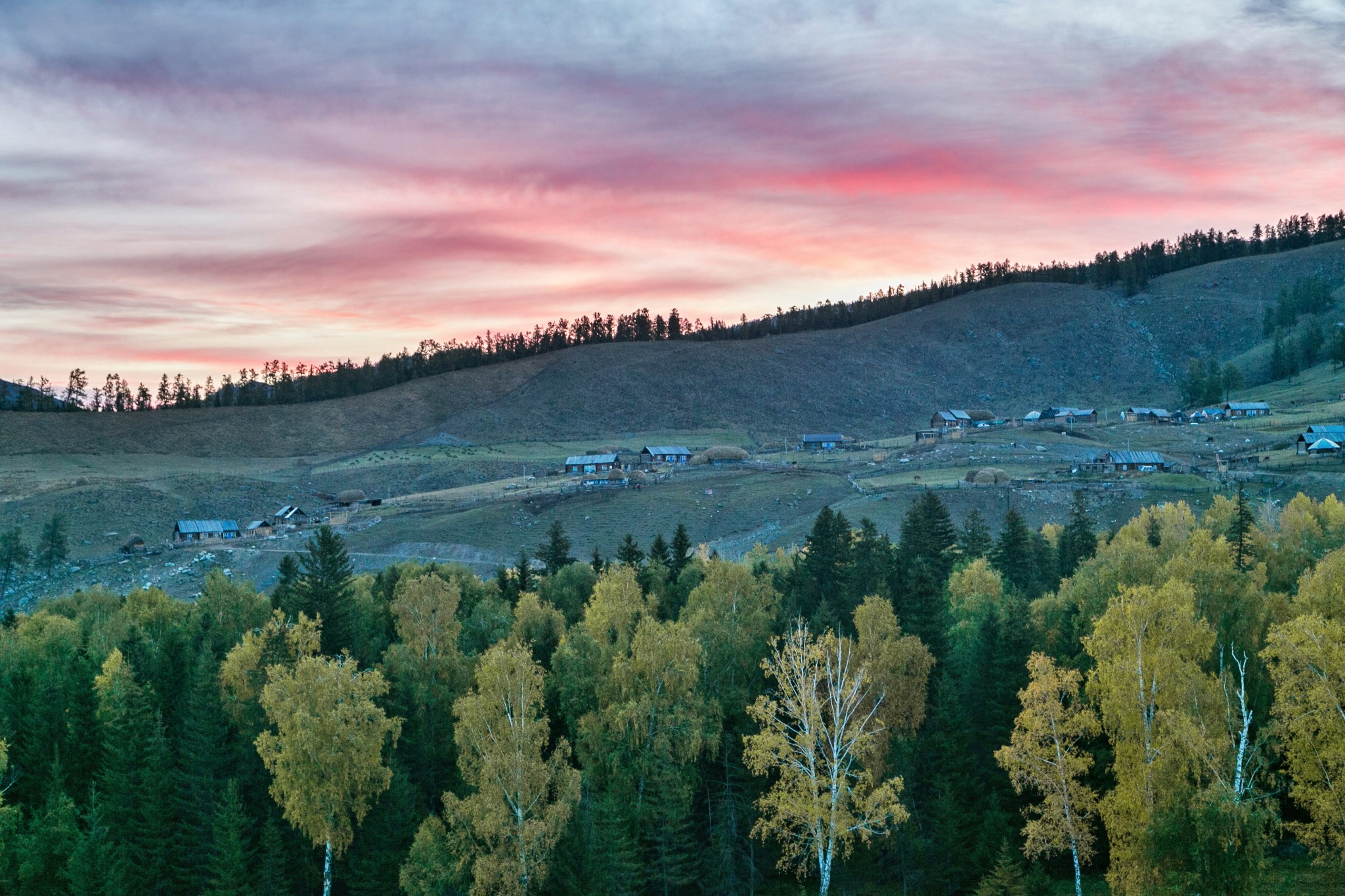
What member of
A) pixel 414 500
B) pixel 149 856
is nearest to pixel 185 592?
pixel 414 500

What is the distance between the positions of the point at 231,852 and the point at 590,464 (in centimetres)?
11116

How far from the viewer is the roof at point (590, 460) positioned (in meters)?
150

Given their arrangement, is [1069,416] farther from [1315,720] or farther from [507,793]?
[507,793]

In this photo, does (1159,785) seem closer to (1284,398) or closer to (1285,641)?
(1285,641)

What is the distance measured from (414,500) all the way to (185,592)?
38.2m

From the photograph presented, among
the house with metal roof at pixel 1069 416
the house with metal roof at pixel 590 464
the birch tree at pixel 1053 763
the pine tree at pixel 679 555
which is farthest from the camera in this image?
the house with metal roof at pixel 1069 416

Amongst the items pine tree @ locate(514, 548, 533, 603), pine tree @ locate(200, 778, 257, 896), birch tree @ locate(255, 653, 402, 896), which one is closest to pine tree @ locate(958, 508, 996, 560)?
pine tree @ locate(514, 548, 533, 603)

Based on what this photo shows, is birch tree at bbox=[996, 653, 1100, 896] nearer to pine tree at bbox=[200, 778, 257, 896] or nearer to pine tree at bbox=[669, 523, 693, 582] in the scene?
pine tree at bbox=[200, 778, 257, 896]

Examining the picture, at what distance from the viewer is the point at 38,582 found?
100375 mm

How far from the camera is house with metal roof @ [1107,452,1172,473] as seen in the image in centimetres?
11750

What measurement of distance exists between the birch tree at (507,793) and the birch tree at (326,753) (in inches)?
156

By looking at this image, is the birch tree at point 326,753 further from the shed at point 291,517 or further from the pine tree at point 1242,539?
the shed at point 291,517

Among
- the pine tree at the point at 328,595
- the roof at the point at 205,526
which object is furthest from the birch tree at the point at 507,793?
the roof at the point at 205,526

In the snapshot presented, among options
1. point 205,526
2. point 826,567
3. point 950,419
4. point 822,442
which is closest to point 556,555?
point 826,567
